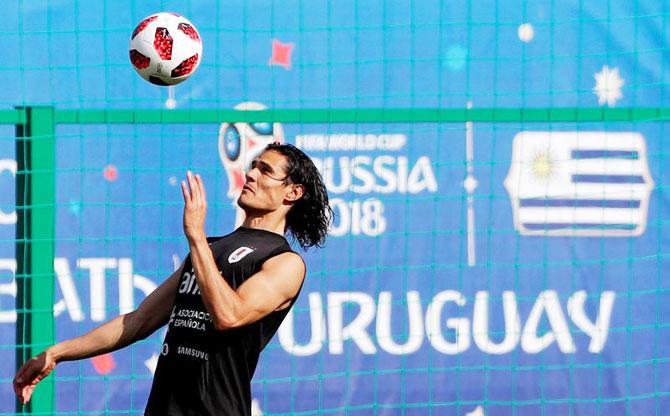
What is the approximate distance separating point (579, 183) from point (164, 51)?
2159 mm

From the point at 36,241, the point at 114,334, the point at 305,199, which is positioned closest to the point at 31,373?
the point at 114,334

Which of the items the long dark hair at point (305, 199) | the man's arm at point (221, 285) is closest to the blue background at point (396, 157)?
the long dark hair at point (305, 199)

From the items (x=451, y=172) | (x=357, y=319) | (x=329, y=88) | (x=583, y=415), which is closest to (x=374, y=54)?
(x=329, y=88)

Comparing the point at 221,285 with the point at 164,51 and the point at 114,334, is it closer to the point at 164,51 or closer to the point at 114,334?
the point at 114,334

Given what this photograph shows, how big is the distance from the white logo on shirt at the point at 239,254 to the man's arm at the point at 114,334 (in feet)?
0.80

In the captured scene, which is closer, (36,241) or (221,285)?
(221,285)

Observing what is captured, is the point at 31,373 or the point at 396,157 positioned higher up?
the point at 396,157

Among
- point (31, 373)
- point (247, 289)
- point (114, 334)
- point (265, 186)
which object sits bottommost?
point (31, 373)

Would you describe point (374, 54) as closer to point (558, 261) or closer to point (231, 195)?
point (231, 195)

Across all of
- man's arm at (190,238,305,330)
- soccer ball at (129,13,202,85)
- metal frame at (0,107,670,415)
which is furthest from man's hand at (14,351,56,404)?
soccer ball at (129,13,202,85)

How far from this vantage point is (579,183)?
5.54 meters

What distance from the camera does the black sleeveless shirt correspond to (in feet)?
11.9

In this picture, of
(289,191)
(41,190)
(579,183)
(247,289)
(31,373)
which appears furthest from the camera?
(579,183)

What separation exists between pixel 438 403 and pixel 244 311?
219 centimetres
